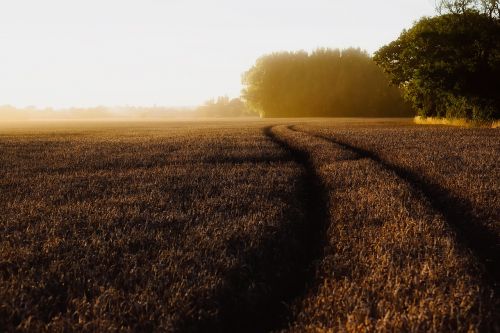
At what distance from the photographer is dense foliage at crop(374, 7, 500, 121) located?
2823cm

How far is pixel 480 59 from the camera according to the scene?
2845 centimetres

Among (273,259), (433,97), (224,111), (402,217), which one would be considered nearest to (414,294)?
(273,259)

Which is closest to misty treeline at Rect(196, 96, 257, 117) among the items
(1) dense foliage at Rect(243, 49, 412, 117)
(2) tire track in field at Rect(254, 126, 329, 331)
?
(1) dense foliage at Rect(243, 49, 412, 117)

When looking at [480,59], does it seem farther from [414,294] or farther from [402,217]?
[414,294]

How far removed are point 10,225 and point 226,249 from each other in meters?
3.02

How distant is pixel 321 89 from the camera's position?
97625 millimetres

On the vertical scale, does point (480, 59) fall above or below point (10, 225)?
above

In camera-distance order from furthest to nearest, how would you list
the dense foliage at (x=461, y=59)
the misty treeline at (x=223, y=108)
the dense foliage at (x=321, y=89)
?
1. the misty treeline at (x=223, y=108)
2. the dense foliage at (x=321, y=89)
3. the dense foliage at (x=461, y=59)

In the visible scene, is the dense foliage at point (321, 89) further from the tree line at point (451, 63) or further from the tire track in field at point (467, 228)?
the tire track in field at point (467, 228)

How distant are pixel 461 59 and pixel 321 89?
7039 centimetres

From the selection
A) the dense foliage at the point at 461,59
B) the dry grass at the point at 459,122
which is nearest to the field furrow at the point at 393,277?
the dense foliage at the point at 461,59

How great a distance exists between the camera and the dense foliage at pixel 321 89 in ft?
305

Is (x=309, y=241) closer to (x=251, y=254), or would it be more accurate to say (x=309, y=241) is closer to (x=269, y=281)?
(x=251, y=254)

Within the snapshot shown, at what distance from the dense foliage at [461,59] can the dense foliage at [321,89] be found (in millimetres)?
61209
